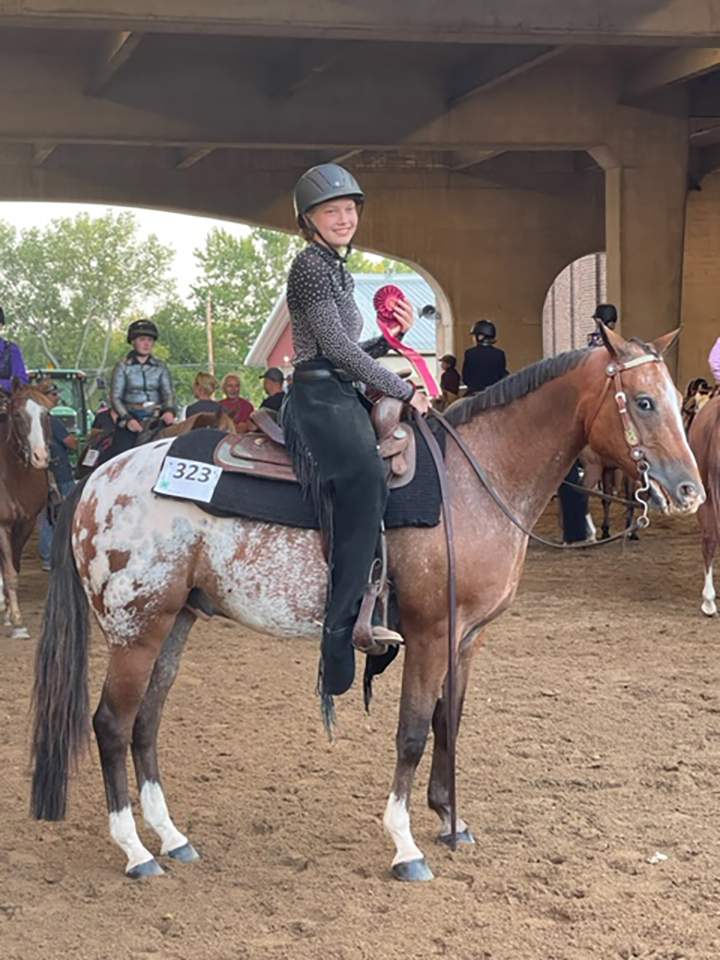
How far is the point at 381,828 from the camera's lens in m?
5.05

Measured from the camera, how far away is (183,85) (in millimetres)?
16422

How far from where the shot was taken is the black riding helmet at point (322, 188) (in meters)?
4.51

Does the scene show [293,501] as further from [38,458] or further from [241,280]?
[241,280]

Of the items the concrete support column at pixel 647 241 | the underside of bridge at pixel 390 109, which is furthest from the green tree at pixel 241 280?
the concrete support column at pixel 647 241

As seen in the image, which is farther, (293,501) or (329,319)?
(293,501)

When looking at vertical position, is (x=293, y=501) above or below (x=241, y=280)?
below

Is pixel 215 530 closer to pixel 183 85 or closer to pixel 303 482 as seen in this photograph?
pixel 303 482

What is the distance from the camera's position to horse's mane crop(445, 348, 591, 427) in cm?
471

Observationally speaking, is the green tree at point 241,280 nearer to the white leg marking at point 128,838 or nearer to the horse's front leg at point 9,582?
the horse's front leg at point 9,582

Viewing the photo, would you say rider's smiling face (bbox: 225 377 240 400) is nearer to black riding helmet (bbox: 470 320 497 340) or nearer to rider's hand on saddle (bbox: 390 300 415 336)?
black riding helmet (bbox: 470 320 497 340)

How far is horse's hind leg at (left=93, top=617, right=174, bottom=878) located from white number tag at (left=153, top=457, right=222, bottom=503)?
18.8 inches

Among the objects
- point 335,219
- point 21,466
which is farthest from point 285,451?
point 21,466

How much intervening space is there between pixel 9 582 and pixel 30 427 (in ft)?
4.24

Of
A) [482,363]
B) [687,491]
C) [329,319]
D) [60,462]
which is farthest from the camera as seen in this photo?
[482,363]
